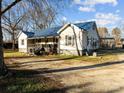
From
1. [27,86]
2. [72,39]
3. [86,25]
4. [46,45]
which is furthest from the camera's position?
[46,45]

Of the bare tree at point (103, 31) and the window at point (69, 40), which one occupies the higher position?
the bare tree at point (103, 31)

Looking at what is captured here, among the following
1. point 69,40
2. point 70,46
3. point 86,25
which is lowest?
point 70,46

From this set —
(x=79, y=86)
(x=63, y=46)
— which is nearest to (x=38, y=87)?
(x=79, y=86)

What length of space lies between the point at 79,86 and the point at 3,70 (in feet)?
16.4

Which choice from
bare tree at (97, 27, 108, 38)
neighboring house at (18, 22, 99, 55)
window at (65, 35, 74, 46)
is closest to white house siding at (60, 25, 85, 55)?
neighboring house at (18, 22, 99, 55)

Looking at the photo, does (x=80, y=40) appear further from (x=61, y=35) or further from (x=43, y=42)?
(x=43, y=42)

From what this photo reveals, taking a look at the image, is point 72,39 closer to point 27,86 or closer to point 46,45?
point 46,45

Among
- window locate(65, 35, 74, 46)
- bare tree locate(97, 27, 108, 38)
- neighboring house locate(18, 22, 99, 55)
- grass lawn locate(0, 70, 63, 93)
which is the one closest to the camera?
grass lawn locate(0, 70, 63, 93)

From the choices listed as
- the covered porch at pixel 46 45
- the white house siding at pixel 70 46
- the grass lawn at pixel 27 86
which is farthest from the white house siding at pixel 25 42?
the grass lawn at pixel 27 86

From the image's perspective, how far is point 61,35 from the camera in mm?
32125

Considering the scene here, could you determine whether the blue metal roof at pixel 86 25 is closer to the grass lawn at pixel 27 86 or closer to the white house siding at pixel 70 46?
the white house siding at pixel 70 46

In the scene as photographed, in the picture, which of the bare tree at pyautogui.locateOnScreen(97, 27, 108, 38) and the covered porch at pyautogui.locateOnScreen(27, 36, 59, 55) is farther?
the bare tree at pyautogui.locateOnScreen(97, 27, 108, 38)

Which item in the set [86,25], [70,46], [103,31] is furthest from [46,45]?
[103,31]

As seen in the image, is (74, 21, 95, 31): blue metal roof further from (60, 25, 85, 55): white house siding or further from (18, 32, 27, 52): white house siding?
(18, 32, 27, 52): white house siding
